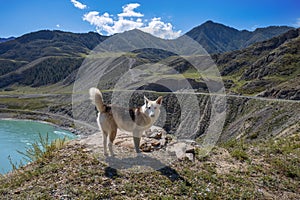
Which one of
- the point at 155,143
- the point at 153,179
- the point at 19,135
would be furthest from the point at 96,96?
the point at 19,135

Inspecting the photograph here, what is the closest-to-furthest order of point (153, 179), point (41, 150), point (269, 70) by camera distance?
point (153, 179)
point (41, 150)
point (269, 70)

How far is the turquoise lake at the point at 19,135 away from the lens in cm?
5925

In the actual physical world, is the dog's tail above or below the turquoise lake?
above

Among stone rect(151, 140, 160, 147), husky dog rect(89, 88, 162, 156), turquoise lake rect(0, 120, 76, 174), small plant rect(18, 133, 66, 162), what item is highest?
husky dog rect(89, 88, 162, 156)

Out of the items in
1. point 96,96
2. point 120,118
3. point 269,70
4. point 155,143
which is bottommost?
point 155,143

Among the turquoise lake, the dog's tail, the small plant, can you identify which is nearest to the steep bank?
the small plant

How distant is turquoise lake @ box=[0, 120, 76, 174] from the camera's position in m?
59.2

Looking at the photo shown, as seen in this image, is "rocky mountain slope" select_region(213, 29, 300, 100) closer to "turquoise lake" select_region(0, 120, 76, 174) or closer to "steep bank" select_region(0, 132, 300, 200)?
"turquoise lake" select_region(0, 120, 76, 174)

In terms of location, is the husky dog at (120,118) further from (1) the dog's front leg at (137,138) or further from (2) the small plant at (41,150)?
(2) the small plant at (41,150)

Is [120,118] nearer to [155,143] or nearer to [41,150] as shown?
[155,143]

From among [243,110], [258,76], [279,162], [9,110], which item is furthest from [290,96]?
[9,110]

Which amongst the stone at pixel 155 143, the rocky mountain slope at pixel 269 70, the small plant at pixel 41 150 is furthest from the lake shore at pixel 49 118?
the stone at pixel 155 143

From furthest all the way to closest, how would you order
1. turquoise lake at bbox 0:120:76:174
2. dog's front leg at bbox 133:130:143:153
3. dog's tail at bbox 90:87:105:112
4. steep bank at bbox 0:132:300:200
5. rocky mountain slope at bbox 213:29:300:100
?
rocky mountain slope at bbox 213:29:300:100
turquoise lake at bbox 0:120:76:174
dog's front leg at bbox 133:130:143:153
dog's tail at bbox 90:87:105:112
steep bank at bbox 0:132:300:200

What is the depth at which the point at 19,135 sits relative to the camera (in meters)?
83.4
